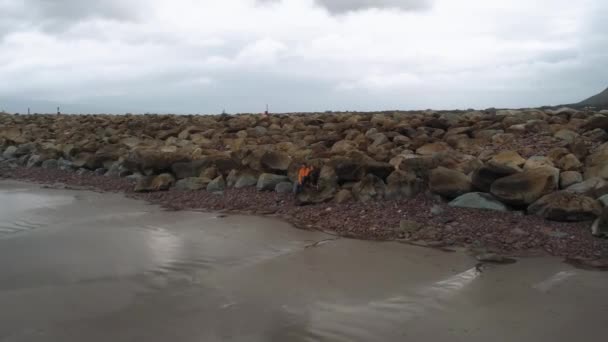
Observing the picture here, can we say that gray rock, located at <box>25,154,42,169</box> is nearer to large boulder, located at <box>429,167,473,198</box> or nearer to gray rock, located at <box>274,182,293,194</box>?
gray rock, located at <box>274,182,293,194</box>

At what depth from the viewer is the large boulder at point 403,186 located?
221 inches

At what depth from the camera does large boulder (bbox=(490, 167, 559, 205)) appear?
4.96 metres

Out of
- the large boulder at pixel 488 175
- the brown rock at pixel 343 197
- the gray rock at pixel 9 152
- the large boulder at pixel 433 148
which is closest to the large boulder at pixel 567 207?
the large boulder at pixel 488 175

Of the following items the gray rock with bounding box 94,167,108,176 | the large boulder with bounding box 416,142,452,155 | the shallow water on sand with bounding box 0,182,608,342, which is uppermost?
the large boulder with bounding box 416,142,452,155

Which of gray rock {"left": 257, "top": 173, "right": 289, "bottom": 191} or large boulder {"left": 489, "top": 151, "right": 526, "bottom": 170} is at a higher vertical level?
large boulder {"left": 489, "top": 151, "right": 526, "bottom": 170}

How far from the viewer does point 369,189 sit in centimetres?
580

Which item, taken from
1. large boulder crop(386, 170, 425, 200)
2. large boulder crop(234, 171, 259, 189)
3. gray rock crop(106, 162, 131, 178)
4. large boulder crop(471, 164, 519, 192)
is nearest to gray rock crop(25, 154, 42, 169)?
gray rock crop(106, 162, 131, 178)

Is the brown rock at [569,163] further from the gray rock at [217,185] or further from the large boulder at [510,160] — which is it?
the gray rock at [217,185]

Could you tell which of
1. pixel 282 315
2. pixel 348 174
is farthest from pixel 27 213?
pixel 282 315

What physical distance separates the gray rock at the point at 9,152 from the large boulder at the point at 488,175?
1167 centimetres

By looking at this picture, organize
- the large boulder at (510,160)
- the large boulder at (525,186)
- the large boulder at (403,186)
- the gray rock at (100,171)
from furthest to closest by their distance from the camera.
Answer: the gray rock at (100,171) → the large boulder at (510,160) → the large boulder at (403,186) → the large boulder at (525,186)

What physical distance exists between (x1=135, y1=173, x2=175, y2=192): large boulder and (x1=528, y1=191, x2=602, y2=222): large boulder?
5452 mm

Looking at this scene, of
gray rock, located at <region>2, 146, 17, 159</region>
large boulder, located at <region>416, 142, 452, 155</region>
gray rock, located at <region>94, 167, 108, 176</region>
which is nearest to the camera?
large boulder, located at <region>416, 142, 452, 155</region>

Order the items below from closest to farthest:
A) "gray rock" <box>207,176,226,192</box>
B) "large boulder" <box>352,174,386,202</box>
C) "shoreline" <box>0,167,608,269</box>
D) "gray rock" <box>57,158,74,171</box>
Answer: "shoreline" <box>0,167,608,269</box>
"large boulder" <box>352,174,386,202</box>
"gray rock" <box>207,176,226,192</box>
"gray rock" <box>57,158,74,171</box>
